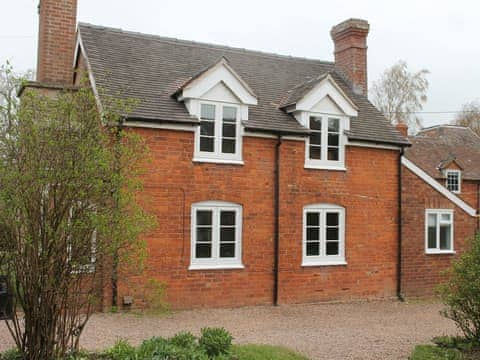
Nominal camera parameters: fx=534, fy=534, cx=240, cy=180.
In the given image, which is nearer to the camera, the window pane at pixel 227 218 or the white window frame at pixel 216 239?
the white window frame at pixel 216 239

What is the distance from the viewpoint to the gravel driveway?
10.3m

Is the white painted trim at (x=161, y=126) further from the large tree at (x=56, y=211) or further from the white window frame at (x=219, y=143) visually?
the large tree at (x=56, y=211)

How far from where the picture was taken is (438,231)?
18344 mm

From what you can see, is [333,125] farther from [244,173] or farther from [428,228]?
[428,228]

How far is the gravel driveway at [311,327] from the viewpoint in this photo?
33.9 ft

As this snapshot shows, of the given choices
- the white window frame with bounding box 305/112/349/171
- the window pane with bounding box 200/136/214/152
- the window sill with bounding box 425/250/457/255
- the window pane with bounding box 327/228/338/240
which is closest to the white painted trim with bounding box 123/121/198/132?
the window pane with bounding box 200/136/214/152

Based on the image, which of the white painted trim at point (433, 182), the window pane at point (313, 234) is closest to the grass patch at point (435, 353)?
the window pane at point (313, 234)

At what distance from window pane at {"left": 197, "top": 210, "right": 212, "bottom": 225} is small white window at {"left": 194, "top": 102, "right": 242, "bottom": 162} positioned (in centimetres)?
146

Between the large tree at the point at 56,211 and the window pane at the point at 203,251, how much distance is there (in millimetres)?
7082

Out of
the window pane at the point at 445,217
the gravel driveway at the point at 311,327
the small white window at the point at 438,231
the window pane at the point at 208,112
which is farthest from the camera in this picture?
the window pane at the point at 445,217

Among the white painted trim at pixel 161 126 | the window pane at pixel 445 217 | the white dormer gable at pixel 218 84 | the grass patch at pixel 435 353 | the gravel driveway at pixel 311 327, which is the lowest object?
the gravel driveway at pixel 311 327

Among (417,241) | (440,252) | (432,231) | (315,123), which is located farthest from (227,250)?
(440,252)

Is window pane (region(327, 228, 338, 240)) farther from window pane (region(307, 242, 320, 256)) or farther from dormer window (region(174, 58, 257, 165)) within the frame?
dormer window (region(174, 58, 257, 165))

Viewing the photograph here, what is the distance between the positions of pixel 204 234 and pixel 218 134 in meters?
2.82
